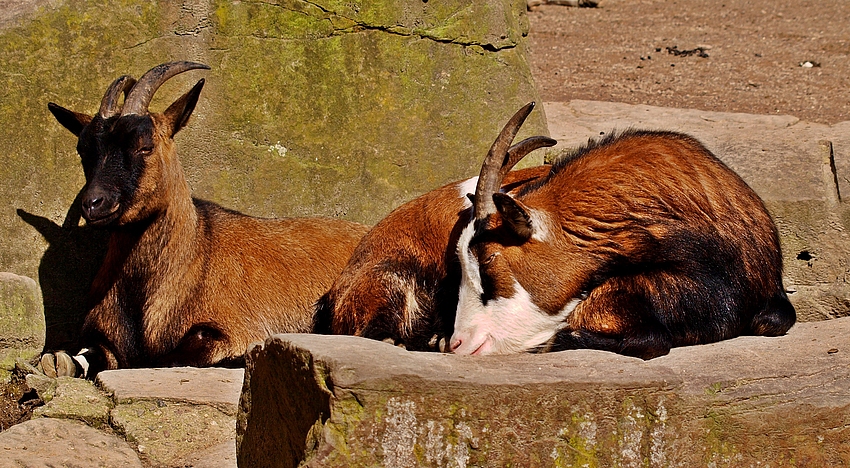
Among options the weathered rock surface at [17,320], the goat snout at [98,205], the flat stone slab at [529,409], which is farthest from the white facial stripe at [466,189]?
the weathered rock surface at [17,320]

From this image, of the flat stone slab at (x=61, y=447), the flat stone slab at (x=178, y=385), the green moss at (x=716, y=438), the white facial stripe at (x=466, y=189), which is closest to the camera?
the green moss at (x=716, y=438)

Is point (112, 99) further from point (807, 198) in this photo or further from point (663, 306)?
point (807, 198)

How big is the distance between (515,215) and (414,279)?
1.04 m

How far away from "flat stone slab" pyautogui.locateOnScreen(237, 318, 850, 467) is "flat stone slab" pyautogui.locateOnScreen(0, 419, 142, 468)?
0.71m

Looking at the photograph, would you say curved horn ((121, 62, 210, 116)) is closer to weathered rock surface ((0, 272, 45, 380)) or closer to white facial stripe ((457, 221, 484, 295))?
weathered rock surface ((0, 272, 45, 380))

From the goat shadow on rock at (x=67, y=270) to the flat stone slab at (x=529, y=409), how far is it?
8.50 feet

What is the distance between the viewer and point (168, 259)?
20.2 feet

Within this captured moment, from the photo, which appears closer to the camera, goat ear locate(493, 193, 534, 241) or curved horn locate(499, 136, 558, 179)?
goat ear locate(493, 193, 534, 241)

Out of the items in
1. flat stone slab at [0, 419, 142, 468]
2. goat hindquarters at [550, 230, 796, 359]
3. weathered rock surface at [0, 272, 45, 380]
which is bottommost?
flat stone slab at [0, 419, 142, 468]

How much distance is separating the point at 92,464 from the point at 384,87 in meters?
3.38

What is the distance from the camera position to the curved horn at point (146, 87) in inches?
232

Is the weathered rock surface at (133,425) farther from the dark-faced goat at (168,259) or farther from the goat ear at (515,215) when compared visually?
the goat ear at (515,215)

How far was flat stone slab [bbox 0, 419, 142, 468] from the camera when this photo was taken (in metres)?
4.55

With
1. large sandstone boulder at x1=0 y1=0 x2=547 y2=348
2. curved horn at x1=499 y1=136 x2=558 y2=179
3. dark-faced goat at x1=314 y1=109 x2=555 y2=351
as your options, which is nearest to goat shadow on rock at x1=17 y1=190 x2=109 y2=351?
large sandstone boulder at x1=0 y1=0 x2=547 y2=348
